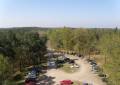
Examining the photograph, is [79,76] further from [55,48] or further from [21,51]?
[55,48]

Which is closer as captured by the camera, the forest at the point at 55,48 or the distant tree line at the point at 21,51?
the forest at the point at 55,48

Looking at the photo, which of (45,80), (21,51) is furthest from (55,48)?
(45,80)

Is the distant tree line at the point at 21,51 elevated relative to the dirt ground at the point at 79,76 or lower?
elevated

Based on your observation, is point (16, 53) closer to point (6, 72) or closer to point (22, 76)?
point (22, 76)

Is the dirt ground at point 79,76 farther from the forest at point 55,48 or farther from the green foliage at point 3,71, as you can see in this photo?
the green foliage at point 3,71

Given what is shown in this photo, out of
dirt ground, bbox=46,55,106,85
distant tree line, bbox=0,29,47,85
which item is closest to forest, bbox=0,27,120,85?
distant tree line, bbox=0,29,47,85

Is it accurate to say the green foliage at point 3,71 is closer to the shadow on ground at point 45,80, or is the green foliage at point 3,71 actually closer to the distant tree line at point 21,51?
the shadow on ground at point 45,80

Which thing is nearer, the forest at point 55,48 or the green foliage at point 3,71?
the green foliage at point 3,71

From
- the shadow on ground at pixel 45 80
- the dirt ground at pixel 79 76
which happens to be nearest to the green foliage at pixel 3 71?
the shadow on ground at pixel 45 80

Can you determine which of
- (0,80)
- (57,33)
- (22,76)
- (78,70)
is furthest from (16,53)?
(57,33)

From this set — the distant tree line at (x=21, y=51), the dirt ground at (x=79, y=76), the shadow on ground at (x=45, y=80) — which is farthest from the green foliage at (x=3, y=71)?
the distant tree line at (x=21, y=51)

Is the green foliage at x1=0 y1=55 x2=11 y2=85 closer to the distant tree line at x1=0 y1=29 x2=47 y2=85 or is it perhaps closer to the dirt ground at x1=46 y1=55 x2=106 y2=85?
the dirt ground at x1=46 y1=55 x2=106 y2=85

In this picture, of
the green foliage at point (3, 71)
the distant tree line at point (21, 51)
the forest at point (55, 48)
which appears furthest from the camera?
the distant tree line at point (21, 51)

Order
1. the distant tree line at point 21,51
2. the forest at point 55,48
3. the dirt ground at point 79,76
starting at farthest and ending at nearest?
the distant tree line at point 21,51 < the dirt ground at point 79,76 < the forest at point 55,48
